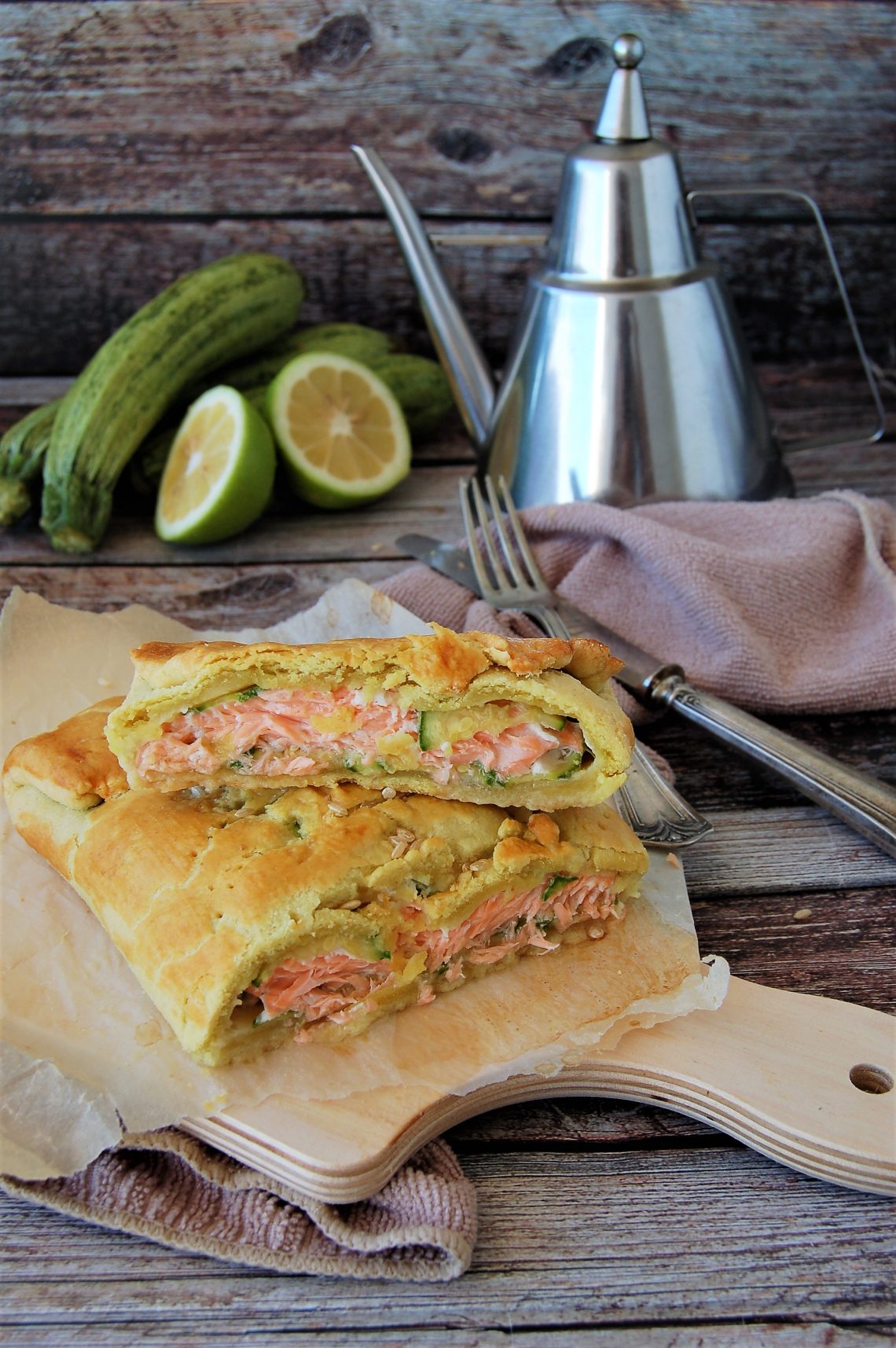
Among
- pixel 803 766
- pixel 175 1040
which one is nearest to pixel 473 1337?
pixel 175 1040

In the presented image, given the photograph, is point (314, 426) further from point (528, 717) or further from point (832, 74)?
point (832, 74)

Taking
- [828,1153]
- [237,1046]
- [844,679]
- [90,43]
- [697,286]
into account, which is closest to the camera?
[828,1153]

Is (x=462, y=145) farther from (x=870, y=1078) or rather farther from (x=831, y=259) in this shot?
(x=870, y=1078)

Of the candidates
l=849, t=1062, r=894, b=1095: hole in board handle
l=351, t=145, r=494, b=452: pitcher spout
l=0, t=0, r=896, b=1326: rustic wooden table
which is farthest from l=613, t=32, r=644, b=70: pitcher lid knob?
l=849, t=1062, r=894, b=1095: hole in board handle

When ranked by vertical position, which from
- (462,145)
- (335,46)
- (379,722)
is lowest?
(379,722)

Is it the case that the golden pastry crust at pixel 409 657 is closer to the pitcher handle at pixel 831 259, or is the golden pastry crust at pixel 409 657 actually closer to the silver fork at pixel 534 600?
the silver fork at pixel 534 600

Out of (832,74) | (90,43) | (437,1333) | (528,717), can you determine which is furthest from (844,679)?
(90,43)
